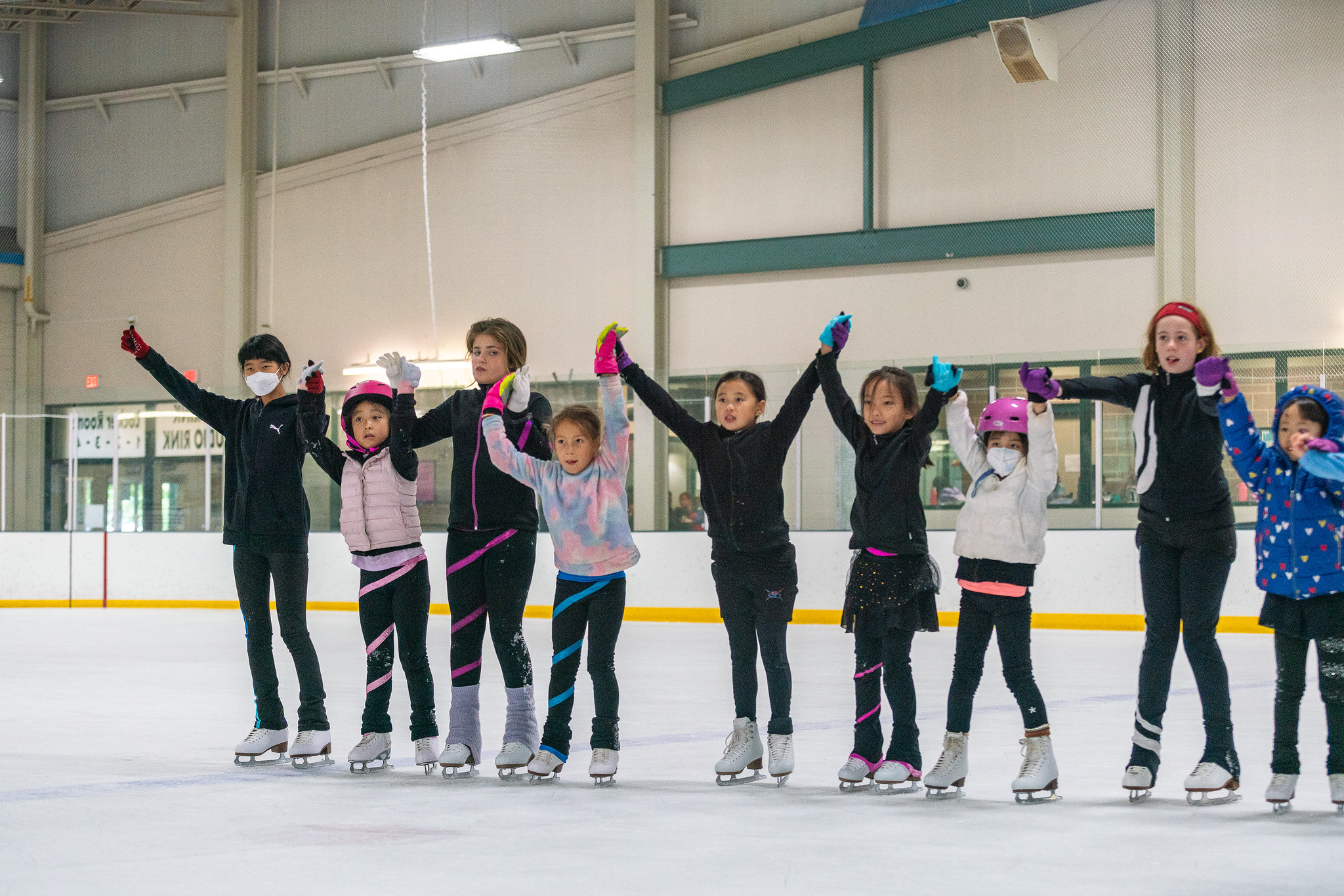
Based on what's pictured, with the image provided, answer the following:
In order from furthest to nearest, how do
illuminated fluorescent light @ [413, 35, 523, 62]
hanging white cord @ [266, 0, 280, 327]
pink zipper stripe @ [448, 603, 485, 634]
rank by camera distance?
hanging white cord @ [266, 0, 280, 327] < illuminated fluorescent light @ [413, 35, 523, 62] < pink zipper stripe @ [448, 603, 485, 634]

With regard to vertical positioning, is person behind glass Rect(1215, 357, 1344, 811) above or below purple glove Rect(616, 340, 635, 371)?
below

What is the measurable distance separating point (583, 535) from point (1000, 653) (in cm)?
119

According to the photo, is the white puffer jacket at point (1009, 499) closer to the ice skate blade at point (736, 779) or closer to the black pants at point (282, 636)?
the ice skate blade at point (736, 779)

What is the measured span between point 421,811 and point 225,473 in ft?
5.07

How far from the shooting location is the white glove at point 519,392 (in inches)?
163

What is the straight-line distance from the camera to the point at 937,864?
118 inches

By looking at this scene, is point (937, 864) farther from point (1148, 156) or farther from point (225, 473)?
point (1148, 156)

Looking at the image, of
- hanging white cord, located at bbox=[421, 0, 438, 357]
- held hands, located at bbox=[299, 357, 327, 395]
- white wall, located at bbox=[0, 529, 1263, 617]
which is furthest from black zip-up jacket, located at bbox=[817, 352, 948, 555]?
hanging white cord, located at bbox=[421, 0, 438, 357]

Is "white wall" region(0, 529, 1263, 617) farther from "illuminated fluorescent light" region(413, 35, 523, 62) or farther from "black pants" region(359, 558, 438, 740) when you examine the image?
"black pants" region(359, 558, 438, 740)

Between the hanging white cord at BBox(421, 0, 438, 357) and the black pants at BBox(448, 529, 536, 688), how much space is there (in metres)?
12.1

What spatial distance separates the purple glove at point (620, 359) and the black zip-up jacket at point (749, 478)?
0.02 meters

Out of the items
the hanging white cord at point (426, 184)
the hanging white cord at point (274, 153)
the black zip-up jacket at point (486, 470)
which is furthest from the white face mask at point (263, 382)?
the hanging white cord at point (274, 153)

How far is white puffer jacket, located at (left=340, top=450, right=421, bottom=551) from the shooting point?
4.35m

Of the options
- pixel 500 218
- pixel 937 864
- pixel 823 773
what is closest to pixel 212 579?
pixel 500 218
